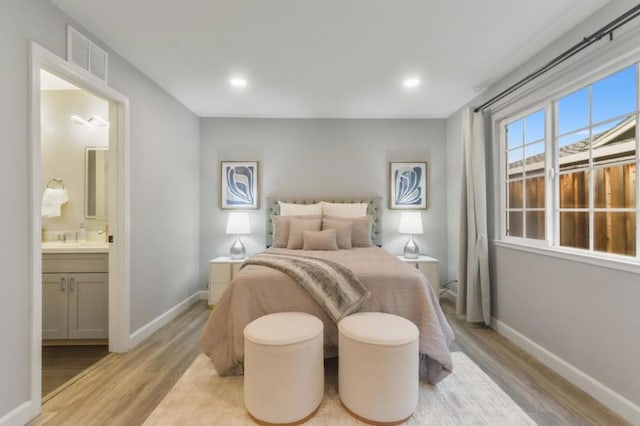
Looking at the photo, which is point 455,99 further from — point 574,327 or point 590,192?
point 574,327

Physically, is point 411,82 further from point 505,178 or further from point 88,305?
point 88,305

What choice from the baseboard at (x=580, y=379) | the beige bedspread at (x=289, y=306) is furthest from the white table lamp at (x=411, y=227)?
the beige bedspread at (x=289, y=306)

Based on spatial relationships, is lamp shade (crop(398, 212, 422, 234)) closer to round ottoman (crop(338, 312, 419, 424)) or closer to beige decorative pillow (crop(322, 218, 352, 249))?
beige decorative pillow (crop(322, 218, 352, 249))

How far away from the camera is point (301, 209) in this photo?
12.7ft

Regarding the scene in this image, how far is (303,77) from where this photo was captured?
2918 millimetres

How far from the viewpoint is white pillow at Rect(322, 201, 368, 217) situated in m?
3.81

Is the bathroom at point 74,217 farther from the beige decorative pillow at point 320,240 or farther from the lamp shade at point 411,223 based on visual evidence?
the lamp shade at point 411,223

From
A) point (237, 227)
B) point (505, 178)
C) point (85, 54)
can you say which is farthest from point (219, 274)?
point (505, 178)

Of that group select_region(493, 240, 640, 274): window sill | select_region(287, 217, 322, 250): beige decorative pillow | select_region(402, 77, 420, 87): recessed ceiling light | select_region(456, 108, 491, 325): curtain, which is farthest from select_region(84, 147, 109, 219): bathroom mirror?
select_region(493, 240, 640, 274): window sill

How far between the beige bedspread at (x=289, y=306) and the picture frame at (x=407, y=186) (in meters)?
2.20

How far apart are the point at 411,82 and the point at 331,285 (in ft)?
7.59

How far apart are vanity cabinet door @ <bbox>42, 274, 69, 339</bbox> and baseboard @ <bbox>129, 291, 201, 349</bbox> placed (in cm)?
60

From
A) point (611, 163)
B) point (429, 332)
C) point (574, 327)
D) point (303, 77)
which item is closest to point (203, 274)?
point (303, 77)

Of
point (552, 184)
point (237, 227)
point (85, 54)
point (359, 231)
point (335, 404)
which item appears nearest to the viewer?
point (335, 404)
